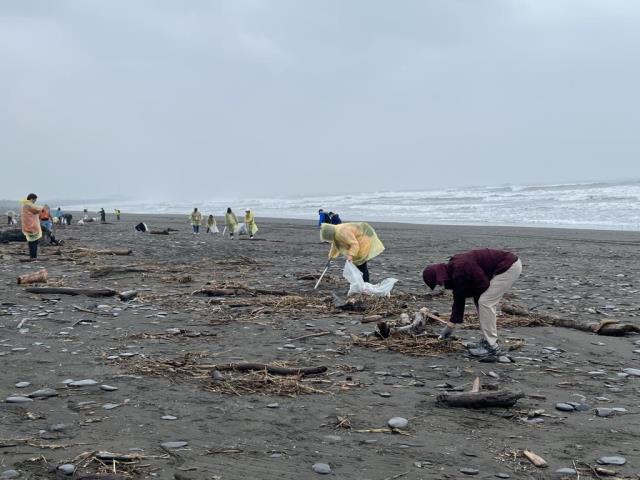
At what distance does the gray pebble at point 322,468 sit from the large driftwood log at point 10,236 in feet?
64.8

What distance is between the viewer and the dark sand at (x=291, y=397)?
4238 mm

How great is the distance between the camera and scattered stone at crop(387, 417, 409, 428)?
490cm

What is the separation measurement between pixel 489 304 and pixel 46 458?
4.92 metres

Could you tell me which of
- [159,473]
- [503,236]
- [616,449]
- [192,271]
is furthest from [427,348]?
[503,236]

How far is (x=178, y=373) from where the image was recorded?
20.3ft

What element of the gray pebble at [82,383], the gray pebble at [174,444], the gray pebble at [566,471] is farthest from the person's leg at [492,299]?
the gray pebble at [82,383]

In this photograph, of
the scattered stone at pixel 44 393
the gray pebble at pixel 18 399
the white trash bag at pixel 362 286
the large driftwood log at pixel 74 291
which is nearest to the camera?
the gray pebble at pixel 18 399

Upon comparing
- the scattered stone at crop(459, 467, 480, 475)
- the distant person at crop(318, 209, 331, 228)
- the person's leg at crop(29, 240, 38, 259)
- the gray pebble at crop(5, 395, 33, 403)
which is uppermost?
the distant person at crop(318, 209, 331, 228)

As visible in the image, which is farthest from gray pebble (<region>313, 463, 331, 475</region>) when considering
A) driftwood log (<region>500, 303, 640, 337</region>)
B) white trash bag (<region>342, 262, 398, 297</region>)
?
white trash bag (<region>342, 262, 398, 297</region>)

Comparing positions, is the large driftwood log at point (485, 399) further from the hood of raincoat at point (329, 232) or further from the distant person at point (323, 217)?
the distant person at point (323, 217)

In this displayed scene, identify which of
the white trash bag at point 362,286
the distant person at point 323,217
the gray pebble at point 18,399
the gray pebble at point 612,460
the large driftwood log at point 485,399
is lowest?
the gray pebble at point 612,460

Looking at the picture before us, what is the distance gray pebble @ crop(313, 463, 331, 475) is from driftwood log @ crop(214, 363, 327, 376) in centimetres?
201

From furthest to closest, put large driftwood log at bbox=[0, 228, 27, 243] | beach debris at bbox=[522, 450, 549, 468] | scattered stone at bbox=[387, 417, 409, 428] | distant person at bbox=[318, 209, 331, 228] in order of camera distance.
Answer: distant person at bbox=[318, 209, 331, 228] → large driftwood log at bbox=[0, 228, 27, 243] → scattered stone at bbox=[387, 417, 409, 428] → beach debris at bbox=[522, 450, 549, 468]

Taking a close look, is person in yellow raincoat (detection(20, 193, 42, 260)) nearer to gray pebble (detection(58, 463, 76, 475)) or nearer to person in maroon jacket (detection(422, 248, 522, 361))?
person in maroon jacket (detection(422, 248, 522, 361))
